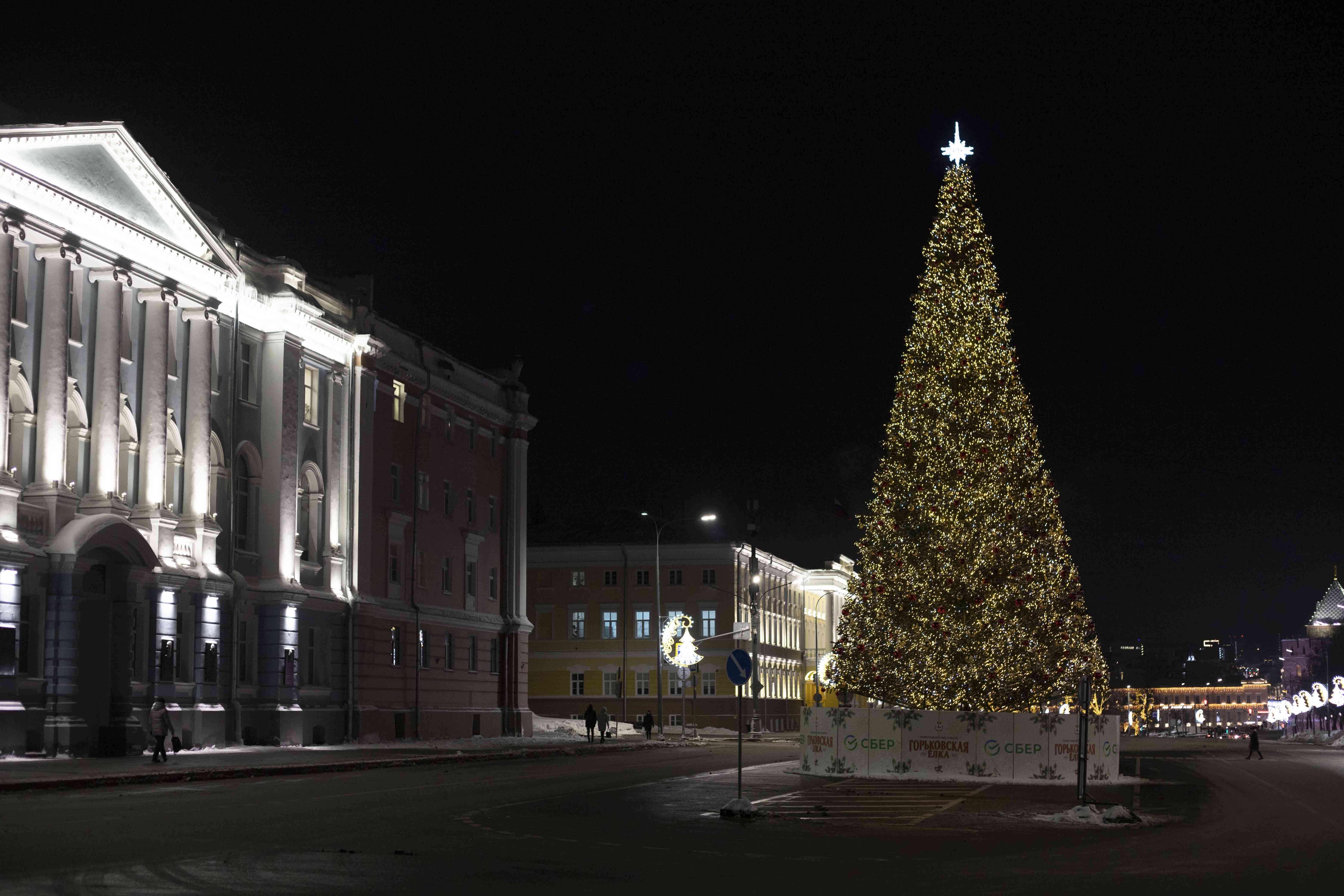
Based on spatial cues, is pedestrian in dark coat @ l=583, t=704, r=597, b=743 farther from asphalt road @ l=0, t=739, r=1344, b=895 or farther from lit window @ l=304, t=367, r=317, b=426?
asphalt road @ l=0, t=739, r=1344, b=895

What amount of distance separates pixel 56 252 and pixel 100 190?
9.48ft

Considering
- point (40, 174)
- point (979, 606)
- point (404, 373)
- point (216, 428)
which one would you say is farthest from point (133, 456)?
point (979, 606)

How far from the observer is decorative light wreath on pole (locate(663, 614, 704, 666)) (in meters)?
68.8

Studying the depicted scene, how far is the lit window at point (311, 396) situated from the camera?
51.9 m

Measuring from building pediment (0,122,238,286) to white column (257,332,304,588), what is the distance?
470cm

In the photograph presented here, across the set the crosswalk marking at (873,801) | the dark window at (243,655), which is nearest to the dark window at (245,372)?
the dark window at (243,655)

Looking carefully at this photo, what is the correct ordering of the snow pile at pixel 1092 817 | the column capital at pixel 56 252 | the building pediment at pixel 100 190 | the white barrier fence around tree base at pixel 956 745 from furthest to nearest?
the column capital at pixel 56 252
the building pediment at pixel 100 190
the white barrier fence around tree base at pixel 956 745
the snow pile at pixel 1092 817

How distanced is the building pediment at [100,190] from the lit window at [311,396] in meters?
7.22

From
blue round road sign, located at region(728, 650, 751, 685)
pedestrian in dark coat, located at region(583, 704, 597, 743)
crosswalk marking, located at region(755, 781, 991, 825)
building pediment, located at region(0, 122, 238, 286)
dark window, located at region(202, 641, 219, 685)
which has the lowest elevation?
pedestrian in dark coat, located at region(583, 704, 597, 743)

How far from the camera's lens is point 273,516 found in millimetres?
48656

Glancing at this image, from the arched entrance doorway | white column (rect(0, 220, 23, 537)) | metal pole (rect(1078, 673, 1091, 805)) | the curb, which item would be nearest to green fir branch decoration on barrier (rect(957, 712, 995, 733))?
metal pole (rect(1078, 673, 1091, 805))

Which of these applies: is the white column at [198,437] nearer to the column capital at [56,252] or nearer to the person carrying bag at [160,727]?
the column capital at [56,252]

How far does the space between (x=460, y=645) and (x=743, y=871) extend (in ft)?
162

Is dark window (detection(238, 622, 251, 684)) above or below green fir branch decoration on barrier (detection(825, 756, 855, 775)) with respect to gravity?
above
